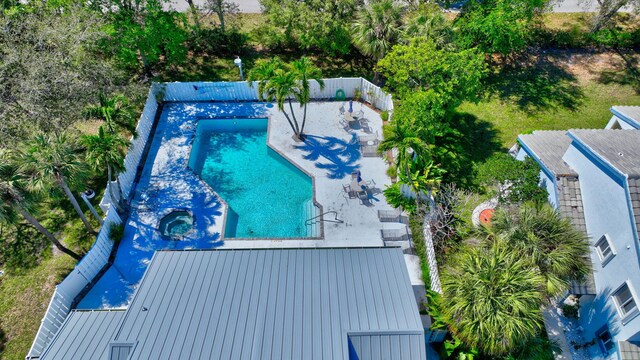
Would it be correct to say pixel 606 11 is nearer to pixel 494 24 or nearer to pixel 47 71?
pixel 494 24

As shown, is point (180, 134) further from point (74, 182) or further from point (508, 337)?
point (508, 337)

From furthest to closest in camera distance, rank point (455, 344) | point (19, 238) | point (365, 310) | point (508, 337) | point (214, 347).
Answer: point (19, 238), point (455, 344), point (508, 337), point (365, 310), point (214, 347)

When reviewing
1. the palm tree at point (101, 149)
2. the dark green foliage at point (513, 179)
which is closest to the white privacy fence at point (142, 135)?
the palm tree at point (101, 149)

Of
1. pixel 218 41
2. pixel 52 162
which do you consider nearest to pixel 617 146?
pixel 52 162

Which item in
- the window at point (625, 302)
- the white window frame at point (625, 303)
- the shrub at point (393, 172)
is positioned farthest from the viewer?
the shrub at point (393, 172)

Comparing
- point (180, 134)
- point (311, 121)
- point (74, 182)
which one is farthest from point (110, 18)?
point (311, 121)

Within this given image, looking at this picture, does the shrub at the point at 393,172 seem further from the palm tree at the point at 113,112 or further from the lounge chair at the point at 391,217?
the palm tree at the point at 113,112
